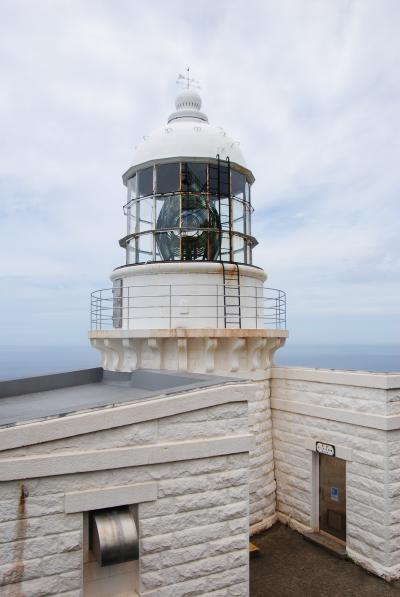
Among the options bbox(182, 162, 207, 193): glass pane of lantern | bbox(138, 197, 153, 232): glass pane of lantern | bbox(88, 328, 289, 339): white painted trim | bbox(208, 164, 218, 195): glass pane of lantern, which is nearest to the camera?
bbox(88, 328, 289, 339): white painted trim

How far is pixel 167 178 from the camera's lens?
461 inches

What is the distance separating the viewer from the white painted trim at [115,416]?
201 inches

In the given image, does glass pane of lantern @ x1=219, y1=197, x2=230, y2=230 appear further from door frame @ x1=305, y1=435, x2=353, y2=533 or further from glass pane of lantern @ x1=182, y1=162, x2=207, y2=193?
door frame @ x1=305, y1=435, x2=353, y2=533

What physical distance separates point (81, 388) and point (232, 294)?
455 centimetres

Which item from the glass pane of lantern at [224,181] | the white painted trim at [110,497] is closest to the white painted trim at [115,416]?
the white painted trim at [110,497]

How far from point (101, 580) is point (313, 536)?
5.74m

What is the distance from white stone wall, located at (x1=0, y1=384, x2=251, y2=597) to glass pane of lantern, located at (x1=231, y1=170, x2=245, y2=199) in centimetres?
747

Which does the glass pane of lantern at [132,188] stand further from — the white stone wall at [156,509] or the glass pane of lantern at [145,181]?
the white stone wall at [156,509]

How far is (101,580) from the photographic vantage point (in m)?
5.71

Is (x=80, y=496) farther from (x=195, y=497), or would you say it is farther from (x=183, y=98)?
(x=183, y=98)

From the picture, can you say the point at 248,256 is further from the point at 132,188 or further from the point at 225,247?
the point at 132,188

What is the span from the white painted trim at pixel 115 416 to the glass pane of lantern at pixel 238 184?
286 inches

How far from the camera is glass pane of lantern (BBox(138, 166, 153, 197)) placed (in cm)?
1190

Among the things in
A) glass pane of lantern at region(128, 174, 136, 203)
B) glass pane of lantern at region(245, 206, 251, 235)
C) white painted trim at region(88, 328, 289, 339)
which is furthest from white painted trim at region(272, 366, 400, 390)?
glass pane of lantern at region(128, 174, 136, 203)
